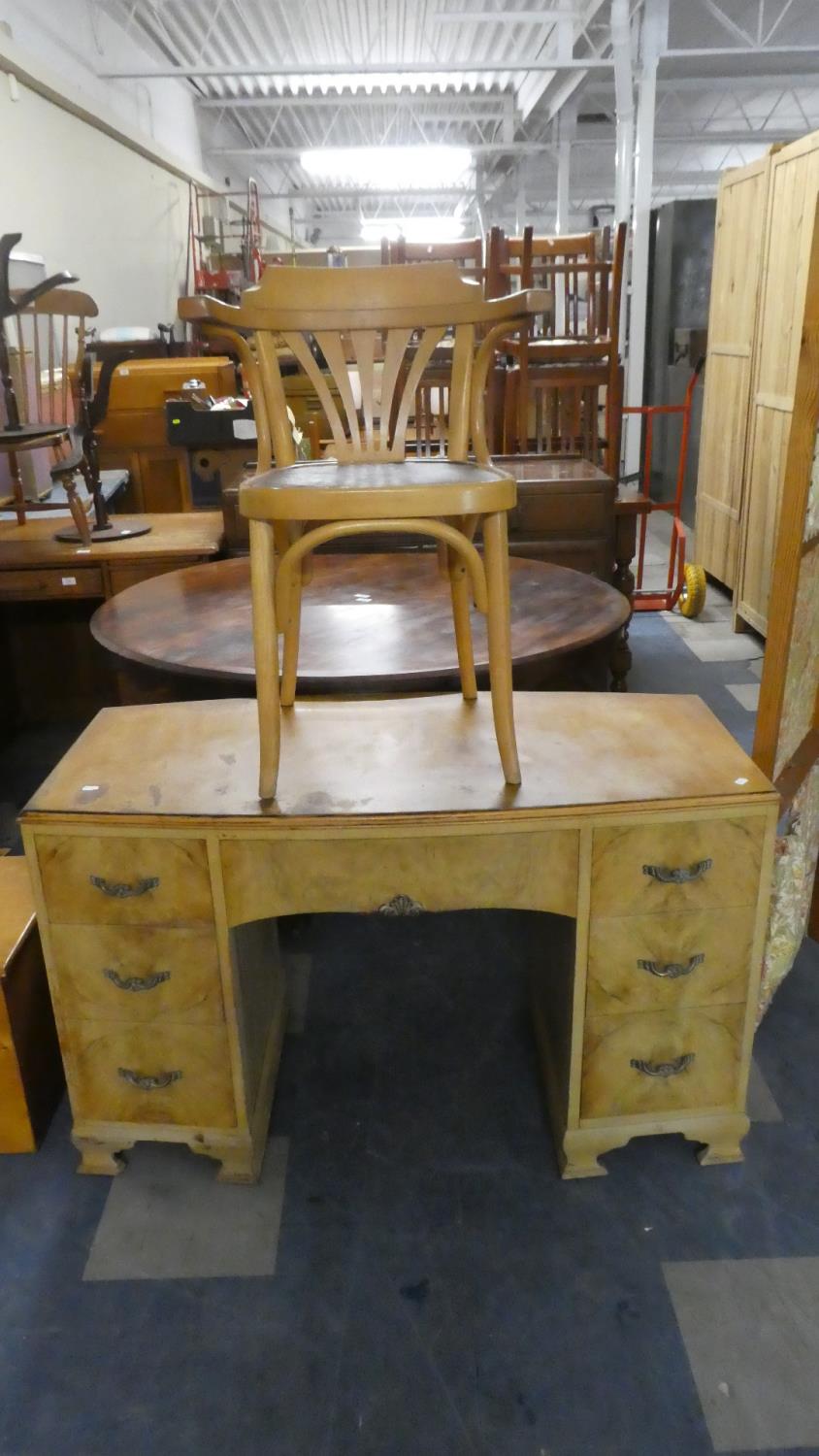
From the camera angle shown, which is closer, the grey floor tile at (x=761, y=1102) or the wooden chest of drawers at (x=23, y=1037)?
the wooden chest of drawers at (x=23, y=1037)

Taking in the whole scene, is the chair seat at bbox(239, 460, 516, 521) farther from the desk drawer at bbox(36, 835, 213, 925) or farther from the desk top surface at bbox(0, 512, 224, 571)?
the desk top surface at bbox(0, 512, 224, 571)

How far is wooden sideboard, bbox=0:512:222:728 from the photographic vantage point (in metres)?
3.20

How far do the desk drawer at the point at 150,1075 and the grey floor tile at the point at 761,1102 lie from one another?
90 cm

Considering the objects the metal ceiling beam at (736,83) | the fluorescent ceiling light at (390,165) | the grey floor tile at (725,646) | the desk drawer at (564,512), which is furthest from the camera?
the fluorescent ceiling light at (390,165)

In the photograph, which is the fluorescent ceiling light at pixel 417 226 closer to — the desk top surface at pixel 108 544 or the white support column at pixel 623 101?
the white support column at pixel 623 101

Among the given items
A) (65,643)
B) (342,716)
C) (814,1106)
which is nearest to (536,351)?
(65,643)

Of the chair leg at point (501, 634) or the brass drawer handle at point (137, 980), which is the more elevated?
the chair leg at point (501, 634)

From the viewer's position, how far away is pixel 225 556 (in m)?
3.39

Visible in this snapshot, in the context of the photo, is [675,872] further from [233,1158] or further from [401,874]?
[233,1158]

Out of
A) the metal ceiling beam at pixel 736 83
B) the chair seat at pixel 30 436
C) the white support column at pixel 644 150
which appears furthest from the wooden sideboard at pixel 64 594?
the metal ceiling beam at pixel 736 83

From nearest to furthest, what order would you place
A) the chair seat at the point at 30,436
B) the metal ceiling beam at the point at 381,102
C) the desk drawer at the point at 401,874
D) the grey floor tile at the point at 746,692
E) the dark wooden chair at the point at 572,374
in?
the desk drawer at the point at 401,874 < the chair seat at the point at 30,436 < the grey floor tile at the point at 746,692 < the dark wooden chair at the point at 572,374 < the metal ceiling beam at the point at 381,102

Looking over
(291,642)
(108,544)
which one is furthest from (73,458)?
(291,642)

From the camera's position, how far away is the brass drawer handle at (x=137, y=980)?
1.50m

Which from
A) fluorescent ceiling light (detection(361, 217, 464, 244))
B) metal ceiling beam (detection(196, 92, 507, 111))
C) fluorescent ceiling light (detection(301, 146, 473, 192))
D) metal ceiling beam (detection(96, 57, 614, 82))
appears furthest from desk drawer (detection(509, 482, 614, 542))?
fluorescent ceiling light (detection(361, 217, 464, 244))
